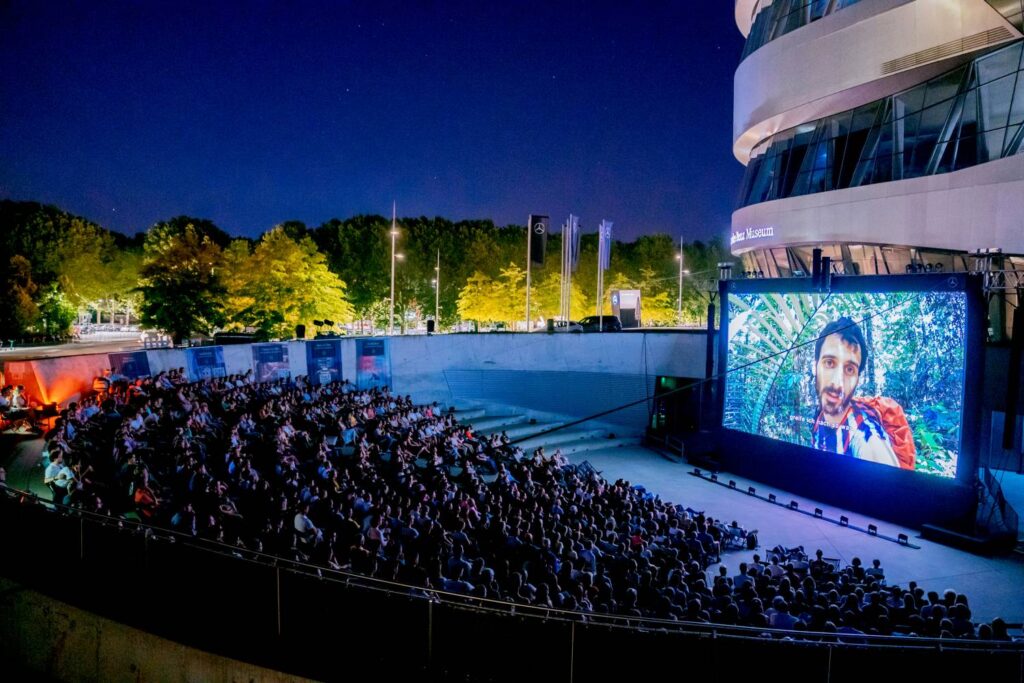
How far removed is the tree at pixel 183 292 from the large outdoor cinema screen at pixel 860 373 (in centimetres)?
2083

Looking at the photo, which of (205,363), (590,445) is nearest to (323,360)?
(205,363)

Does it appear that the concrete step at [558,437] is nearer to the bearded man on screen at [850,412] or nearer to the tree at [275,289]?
the bearded man on screen at [850,412]

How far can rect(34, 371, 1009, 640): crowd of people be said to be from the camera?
7.66 metres

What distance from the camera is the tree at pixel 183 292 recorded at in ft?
86.5

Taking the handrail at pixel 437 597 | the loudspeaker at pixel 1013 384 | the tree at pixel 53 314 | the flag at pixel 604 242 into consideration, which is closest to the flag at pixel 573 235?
the flag at pixel 604 242

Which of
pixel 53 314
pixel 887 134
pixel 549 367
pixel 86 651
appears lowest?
pixel 86 651

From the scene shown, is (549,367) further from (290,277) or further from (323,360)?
(290,277)

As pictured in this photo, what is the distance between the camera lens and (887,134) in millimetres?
19078

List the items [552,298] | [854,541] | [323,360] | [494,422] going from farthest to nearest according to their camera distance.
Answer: [552,298], [494,422], [323,360], [854,541]

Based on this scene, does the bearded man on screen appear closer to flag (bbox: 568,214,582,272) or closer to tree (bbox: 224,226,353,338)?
flag (bbox: 568,214,582,272)

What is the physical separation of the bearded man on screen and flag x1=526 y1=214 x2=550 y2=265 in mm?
14669

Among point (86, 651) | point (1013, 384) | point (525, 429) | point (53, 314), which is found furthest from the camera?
point (53, 314)

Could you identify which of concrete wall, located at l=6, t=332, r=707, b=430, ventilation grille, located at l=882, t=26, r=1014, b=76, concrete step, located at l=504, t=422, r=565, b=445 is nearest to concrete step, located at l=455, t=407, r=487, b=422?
concrete wall, located at l=6, t=332, r=707, b=430

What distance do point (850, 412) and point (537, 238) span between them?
1681 centimetres
